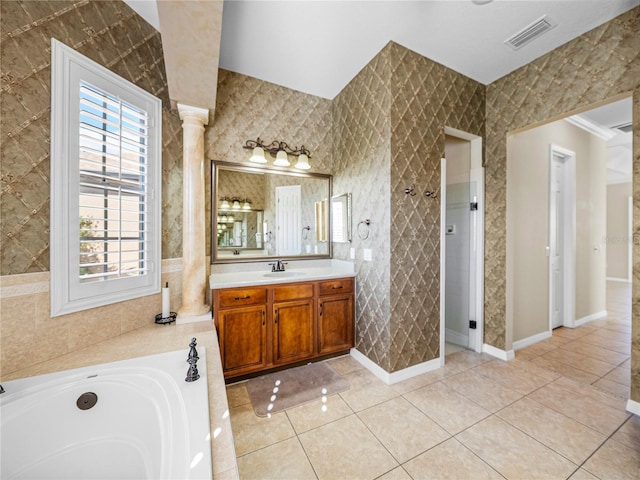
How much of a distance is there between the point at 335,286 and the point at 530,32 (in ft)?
8.70

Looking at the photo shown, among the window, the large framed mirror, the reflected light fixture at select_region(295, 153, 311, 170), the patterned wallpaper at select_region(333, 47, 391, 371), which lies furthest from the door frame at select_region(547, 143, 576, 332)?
the window

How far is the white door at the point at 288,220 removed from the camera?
291 centimetres

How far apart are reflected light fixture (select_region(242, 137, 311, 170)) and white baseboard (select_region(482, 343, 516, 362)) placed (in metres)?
2.77

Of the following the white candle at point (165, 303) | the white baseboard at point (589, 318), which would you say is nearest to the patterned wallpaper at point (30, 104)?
the white candle at point (165, 303)

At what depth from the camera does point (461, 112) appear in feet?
8.70

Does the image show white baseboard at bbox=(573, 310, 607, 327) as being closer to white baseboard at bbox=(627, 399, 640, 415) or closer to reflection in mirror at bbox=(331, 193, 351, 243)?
white baseboard at bbox=(627, 399, 640, 415)

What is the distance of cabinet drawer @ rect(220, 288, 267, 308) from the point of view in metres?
2.16

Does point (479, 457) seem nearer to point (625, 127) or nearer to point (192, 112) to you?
point (192, 112)

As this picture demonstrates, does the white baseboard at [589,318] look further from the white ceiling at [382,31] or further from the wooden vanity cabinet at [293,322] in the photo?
the wooden vanity cabinet at [293,322]

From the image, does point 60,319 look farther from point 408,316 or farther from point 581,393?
point 581,393

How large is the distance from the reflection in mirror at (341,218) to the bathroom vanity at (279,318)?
1.42 feet

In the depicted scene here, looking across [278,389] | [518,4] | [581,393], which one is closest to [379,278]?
[278,389]

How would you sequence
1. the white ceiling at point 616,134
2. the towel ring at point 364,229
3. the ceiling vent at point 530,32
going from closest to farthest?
the ceiling vent at point 530,32, the towel ring at point 364,229, the white ceiling at point 616,134

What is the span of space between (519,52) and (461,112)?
60cm
